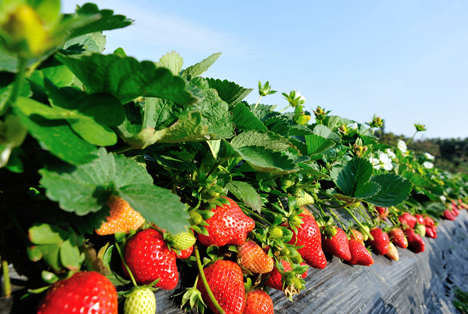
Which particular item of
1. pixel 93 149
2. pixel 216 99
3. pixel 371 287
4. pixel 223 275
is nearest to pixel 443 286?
pixel 371 287

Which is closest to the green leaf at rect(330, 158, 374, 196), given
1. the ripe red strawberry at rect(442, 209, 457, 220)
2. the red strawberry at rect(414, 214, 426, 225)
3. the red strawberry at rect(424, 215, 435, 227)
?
the red strawberry at rect(414, 214, 426, 225)

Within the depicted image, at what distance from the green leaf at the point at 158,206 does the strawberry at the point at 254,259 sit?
322mm

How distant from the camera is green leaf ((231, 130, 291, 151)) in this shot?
0.60 meters

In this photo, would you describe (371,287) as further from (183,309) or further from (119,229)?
(119,229)

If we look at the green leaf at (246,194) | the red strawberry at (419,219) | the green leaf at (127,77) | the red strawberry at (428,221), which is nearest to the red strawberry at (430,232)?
the red strawberry at (428,221)

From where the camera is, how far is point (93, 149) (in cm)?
36

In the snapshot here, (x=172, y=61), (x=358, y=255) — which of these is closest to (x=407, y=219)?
(x=358, y=255)

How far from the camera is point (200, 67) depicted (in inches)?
26.5

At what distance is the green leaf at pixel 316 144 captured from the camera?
34.0 inches

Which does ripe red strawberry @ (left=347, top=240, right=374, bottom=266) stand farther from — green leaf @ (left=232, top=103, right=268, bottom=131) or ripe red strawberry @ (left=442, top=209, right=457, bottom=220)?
ripe red strawberry @ (left=442, top=209, right=457, bottom=220)

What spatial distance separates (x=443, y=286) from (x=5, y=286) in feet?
9.55

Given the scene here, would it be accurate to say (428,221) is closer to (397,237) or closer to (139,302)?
(397,237)

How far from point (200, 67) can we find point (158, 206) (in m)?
0.40

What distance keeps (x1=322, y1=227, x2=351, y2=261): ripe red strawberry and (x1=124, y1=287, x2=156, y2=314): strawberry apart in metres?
0.73
